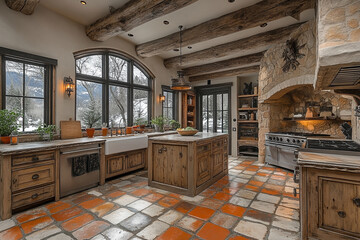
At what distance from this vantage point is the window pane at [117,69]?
4.61m

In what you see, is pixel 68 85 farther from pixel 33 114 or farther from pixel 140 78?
pixel 140 78

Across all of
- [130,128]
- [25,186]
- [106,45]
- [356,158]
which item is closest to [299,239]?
[356,158]

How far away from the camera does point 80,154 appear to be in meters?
3.08

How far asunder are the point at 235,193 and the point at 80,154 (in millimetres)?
2715

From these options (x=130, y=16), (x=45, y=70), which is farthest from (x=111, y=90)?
(x=130, y=16)

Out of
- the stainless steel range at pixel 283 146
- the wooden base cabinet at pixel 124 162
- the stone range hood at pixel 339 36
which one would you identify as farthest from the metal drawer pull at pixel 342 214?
the wooden base cabinet at pixel 124 162

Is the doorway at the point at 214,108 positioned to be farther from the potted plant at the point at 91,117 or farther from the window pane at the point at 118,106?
the potted plant at the point at 91,117

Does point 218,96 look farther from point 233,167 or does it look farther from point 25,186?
point 25,186

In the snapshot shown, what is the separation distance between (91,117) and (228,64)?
14.1ft

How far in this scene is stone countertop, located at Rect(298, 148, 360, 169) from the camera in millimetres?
1612

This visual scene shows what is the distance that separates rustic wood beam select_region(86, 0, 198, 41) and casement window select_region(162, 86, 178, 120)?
269 cm

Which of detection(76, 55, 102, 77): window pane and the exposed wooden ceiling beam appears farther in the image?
the exposed wooden ceiling beam

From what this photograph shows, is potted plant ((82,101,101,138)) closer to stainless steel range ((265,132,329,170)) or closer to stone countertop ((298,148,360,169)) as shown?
stone countertop ((298,148,360,169))

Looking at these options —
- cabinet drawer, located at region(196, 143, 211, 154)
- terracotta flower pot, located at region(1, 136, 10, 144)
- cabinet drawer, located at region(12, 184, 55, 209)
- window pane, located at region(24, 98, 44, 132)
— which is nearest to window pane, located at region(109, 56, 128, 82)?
window pane, located at region(24, 98, 44, 132)
